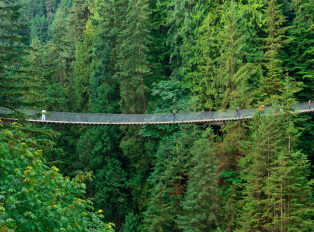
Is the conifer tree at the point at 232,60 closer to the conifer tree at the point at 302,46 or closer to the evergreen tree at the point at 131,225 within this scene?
the conifer tree at the point at 302,46

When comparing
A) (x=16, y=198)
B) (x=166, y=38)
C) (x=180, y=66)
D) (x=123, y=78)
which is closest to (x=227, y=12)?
(x=180, y=66)

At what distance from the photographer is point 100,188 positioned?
28.0 metres

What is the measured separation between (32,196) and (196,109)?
1978 centimetres

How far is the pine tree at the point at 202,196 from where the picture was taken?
19.5m

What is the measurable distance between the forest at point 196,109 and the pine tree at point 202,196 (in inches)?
2.6

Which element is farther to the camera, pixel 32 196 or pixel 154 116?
pixel 154 116

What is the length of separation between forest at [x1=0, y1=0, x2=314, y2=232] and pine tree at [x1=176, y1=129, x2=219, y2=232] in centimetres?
7

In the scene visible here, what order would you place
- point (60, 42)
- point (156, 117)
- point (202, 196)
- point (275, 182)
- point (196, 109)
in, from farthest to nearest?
point (60, 42)
point (196, 109)
point (156, 117)
point (202, 196)
point (275, 182)

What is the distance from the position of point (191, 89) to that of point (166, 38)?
6342mm

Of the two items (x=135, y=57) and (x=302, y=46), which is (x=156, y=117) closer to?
(x=135, y=57)

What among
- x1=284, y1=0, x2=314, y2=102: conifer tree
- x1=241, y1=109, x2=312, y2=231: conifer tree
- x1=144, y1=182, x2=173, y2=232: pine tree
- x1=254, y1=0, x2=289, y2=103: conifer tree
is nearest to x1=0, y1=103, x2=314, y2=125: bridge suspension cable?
x1=241, y1=109, x2=312, y2=231: conifer tree

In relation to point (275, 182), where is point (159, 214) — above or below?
below

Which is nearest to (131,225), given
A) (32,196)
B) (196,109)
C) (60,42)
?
(196,109)

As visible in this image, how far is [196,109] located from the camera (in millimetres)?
25297
